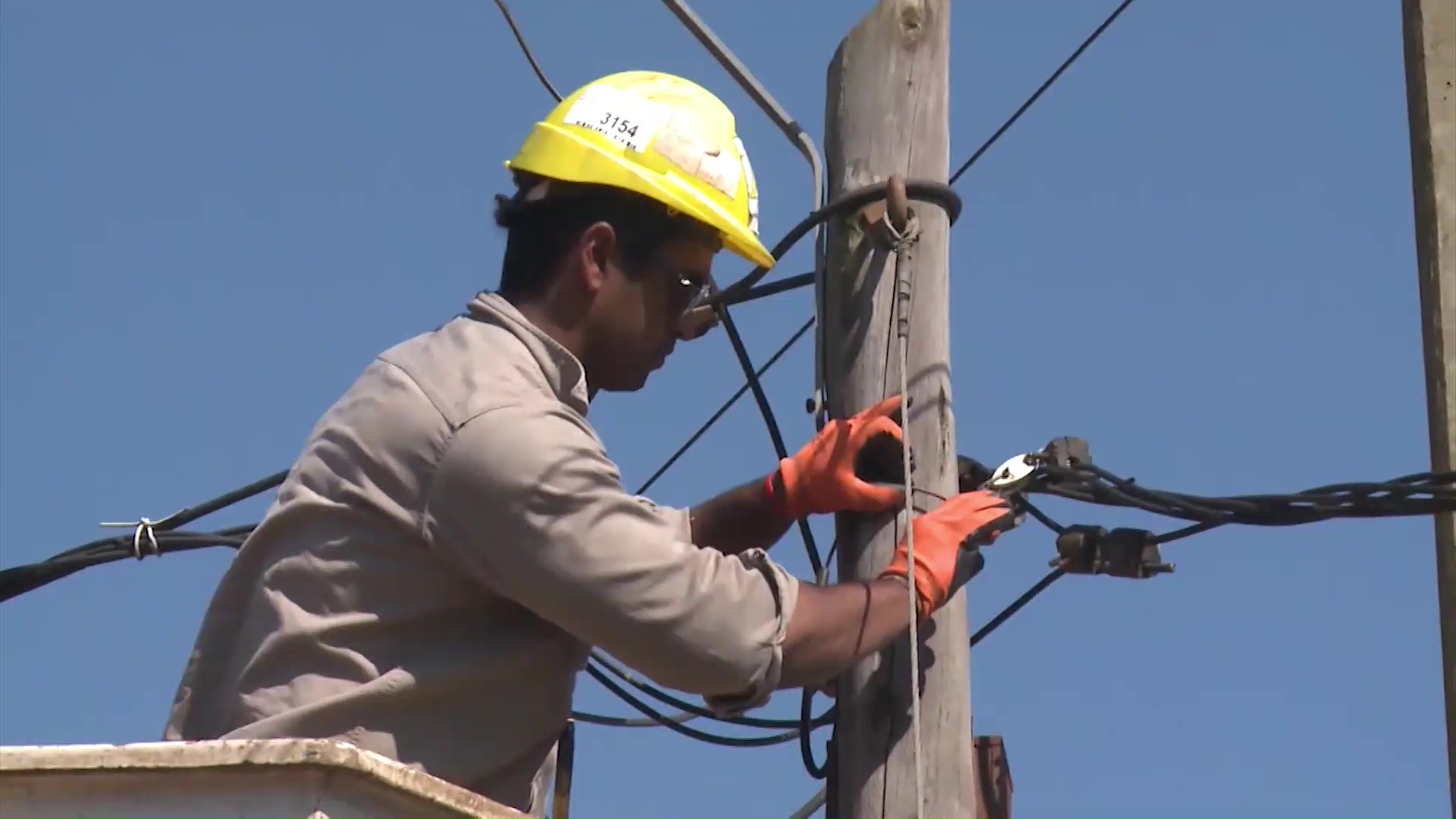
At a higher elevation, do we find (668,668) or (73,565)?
(73,565)

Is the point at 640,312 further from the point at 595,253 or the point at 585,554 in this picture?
the point at 585,554

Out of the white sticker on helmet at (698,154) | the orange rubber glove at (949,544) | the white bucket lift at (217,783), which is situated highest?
the white sticker on helmet at (698,154)

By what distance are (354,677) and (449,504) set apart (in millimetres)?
307

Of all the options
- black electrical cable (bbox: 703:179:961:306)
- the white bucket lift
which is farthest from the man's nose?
the white bucket lift

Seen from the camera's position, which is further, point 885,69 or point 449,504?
point 885,69

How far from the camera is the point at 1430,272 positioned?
5.24 m

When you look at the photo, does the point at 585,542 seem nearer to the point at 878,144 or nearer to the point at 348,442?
the point at 348,442

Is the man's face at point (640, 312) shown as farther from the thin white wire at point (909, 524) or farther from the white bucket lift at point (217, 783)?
the white bucket lift at point (217, 783)

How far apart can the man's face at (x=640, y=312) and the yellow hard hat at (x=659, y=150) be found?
95mm

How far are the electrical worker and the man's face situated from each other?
1cm

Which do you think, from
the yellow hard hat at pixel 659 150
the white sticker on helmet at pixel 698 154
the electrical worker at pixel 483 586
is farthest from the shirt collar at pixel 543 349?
the white sticker on helmet at pixel 698 154

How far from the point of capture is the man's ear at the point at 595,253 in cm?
412

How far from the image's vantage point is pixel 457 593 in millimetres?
3711

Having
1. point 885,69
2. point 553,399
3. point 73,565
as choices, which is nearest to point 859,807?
point 553,399
